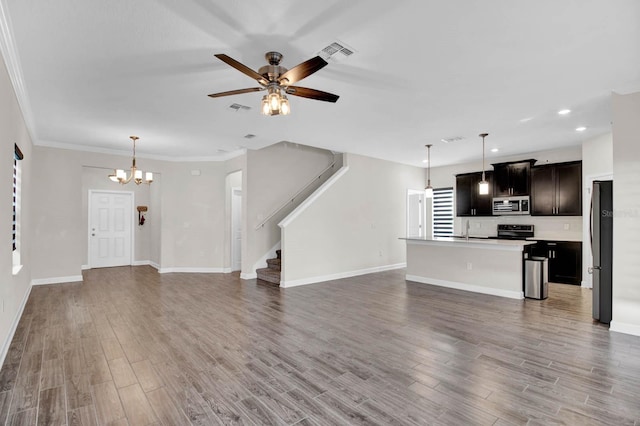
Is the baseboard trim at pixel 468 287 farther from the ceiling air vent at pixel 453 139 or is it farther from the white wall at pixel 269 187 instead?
the white wall at pixel 269 187

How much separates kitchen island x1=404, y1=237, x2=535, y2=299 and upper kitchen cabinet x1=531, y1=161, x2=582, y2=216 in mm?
1792

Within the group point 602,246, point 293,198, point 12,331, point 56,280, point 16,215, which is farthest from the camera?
point 293,198

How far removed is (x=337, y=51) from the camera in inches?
115

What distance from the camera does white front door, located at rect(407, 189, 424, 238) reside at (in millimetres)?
9203

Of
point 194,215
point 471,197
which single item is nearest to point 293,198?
point 194,215

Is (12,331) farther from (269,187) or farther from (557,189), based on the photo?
(557,189)

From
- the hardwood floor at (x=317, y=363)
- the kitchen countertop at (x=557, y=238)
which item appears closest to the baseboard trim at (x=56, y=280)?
the hardwood floor at (x=317, y=363)

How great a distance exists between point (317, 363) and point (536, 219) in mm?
6658

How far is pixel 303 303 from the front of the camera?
5.06 metres

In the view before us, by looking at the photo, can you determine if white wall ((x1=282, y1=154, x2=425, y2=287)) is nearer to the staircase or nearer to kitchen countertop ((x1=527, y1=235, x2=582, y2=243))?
the staircase

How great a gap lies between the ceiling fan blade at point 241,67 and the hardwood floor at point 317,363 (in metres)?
2.52

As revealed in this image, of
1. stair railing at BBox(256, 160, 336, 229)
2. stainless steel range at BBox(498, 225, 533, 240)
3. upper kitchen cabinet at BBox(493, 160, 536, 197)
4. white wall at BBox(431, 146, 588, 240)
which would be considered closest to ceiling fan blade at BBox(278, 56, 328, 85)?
stair railing at BBox(256, 160, 336, 229)

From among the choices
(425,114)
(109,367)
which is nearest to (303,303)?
(109,367)

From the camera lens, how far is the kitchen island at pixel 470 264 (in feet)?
17.8
